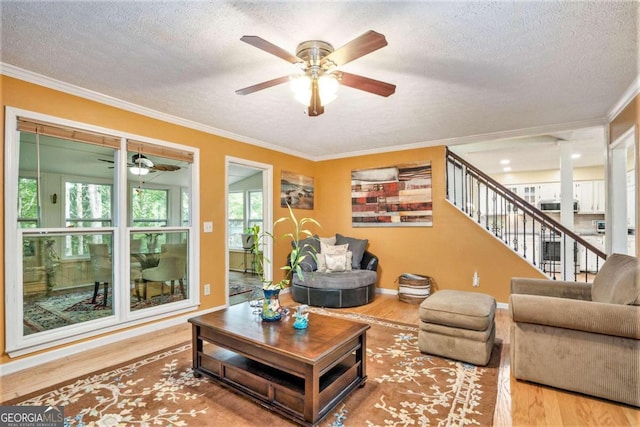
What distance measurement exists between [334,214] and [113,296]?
3.72 m

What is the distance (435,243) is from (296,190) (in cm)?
253

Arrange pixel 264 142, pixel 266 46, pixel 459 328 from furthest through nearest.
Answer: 1. pixel 264 142
2. pixel 459 328
3. pixel 266 46

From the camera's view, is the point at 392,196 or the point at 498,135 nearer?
the point at 498,135

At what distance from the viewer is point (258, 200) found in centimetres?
767

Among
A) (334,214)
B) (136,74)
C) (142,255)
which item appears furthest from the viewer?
(334,214)

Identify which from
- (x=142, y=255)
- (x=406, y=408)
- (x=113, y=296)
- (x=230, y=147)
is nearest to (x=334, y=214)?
(x=230, y=147)

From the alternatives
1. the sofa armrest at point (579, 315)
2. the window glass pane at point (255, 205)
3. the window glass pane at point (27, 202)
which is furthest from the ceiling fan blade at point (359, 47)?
the window glass pane at point (255, 205)

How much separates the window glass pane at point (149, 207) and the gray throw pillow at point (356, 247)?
9.28 feet

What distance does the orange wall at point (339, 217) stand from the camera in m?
3.34

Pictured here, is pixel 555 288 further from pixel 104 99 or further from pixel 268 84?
pixel 104 99

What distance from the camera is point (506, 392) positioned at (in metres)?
2.23

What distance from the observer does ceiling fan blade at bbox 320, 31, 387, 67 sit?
1.67 meters

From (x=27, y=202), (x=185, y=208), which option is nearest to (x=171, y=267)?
(x=185, y=208)

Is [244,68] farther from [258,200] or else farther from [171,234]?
[258,200]
